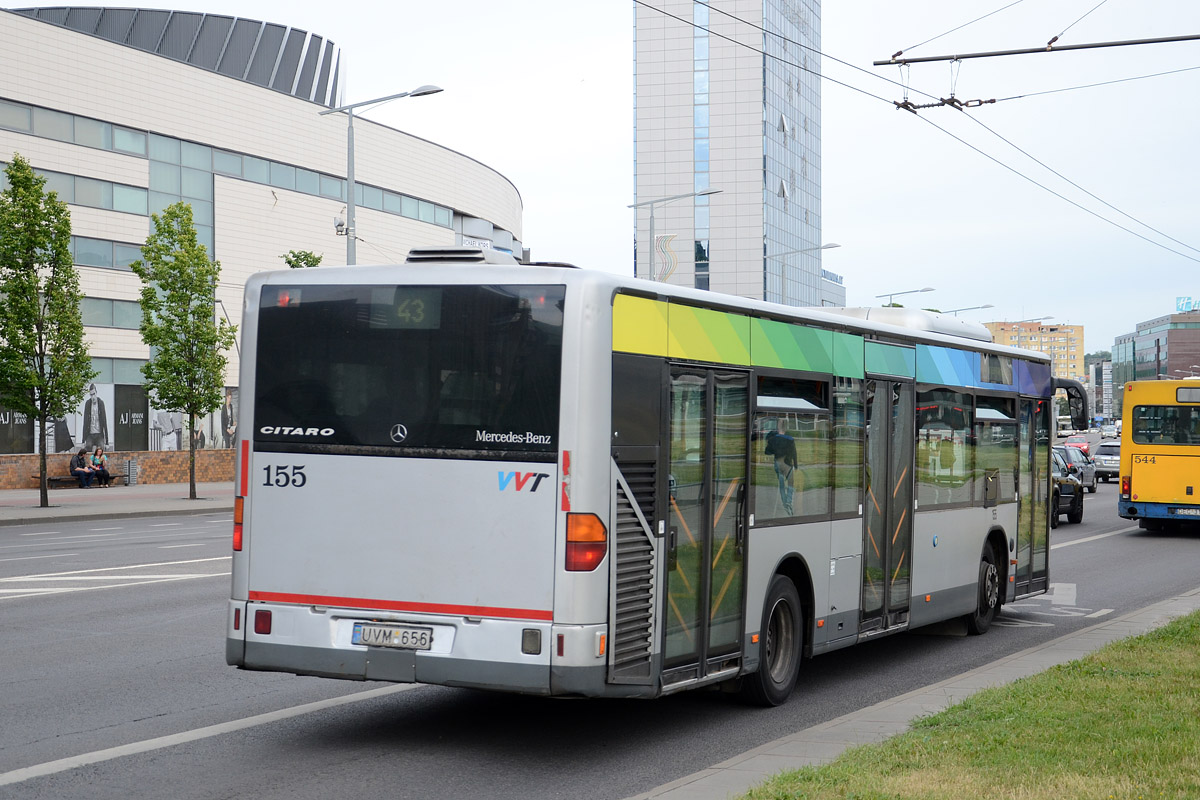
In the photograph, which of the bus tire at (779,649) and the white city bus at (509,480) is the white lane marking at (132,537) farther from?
the bus tire at (779,649)

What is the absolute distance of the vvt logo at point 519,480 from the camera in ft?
22.6

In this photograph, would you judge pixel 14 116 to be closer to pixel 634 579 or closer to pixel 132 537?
pixel 132 537

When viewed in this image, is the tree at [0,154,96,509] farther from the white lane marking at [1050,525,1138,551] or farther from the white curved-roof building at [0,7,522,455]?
the white lane marking at [1050,525,1138,551]

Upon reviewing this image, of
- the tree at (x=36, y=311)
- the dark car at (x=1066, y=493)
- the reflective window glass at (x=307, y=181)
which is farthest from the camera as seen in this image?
the reflective window glass at (x=307, y=181)

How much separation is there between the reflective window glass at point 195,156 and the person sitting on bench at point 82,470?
1214cm

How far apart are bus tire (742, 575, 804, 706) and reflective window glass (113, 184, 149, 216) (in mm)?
40254

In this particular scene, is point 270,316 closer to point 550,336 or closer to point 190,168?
point 550,336

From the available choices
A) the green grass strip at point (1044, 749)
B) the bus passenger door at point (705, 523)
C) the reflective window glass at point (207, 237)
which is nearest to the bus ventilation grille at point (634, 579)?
the bus passenger door at point (705, 523)

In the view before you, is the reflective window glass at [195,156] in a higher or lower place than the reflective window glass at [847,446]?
higher

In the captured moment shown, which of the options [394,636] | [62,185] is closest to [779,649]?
[394,636]

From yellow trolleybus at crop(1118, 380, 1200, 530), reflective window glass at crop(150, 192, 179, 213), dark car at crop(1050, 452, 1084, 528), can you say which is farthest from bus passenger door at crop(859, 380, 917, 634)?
reflective window glass at crop(150, 192, 179, 213)

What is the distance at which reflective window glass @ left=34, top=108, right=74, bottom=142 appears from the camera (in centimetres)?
4150

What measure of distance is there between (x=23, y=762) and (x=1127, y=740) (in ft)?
19.2

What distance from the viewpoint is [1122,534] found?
85.9ft
